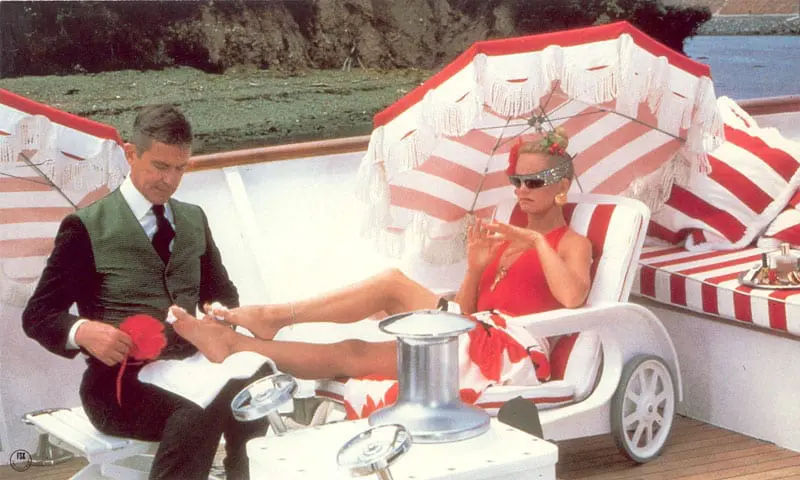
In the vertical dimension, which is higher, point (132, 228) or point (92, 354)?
point (132, 228)

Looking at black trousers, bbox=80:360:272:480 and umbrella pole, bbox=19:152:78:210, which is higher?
umbrella pole, bbox=19:152:78:210

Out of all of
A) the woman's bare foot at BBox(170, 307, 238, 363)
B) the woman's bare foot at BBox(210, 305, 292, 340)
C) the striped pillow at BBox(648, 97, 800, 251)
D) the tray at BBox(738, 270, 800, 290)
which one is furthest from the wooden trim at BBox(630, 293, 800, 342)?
the woman's bare foot at BBox(170, 307, 238, 363)

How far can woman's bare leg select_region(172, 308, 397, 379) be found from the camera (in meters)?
2.75

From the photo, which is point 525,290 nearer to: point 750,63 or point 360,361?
point 360,361

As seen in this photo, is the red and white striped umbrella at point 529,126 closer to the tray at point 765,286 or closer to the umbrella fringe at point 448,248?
the umbrella fringe at point 448,248

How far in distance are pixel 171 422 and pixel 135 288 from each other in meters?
0.39

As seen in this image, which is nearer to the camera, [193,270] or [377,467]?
[377,467]

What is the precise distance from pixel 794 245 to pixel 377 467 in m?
2.78

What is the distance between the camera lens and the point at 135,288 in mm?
2801

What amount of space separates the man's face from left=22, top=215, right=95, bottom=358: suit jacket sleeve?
0.17 meters

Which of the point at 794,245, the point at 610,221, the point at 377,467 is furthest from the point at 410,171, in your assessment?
the point at 377,467

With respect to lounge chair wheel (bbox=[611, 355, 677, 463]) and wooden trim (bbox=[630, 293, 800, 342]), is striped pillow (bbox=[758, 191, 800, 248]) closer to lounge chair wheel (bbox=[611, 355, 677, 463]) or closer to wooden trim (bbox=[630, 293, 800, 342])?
wooden trim (bbox=[630, 293, 800, 342])

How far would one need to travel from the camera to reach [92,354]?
2666 millimetres

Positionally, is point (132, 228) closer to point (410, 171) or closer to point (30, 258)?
point (30, 258)
